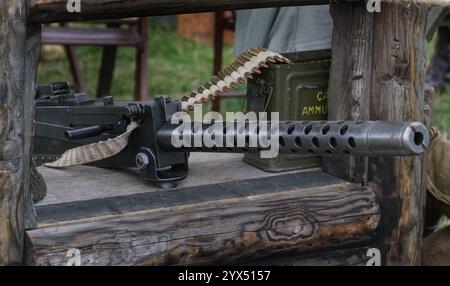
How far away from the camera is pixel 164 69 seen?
741 cm

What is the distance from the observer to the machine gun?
6.46 feet

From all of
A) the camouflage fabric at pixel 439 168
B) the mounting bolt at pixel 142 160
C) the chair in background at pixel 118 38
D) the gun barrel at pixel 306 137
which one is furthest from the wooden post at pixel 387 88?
the chair in background at pixel 118 38

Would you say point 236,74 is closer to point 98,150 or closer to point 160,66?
point 98,150

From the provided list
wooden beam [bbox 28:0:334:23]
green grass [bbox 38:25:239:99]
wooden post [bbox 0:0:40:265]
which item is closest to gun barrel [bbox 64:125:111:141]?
wooden post [bbox 0:0:40:265]

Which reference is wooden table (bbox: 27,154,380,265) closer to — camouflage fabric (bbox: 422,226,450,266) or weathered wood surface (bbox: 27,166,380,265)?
weathered wood surface (bbox: 27,166,380,265)

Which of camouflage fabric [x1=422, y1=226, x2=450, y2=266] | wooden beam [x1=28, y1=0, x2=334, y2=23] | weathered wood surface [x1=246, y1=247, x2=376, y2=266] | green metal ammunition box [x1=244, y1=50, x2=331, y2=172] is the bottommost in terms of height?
camouflage fabric [x1=422, y1=226, x2=450, y2=266]

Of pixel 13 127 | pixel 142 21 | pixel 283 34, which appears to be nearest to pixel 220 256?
pixel 13 127

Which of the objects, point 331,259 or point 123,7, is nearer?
point 123,7

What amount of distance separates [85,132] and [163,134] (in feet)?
0.78

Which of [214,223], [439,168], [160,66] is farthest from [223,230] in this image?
[160,66]

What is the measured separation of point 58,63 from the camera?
7.47 m

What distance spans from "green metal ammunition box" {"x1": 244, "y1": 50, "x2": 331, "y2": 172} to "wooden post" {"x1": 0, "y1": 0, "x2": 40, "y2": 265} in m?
0.86

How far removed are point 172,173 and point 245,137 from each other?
1.10 feet

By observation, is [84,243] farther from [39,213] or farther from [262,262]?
[262,262]
